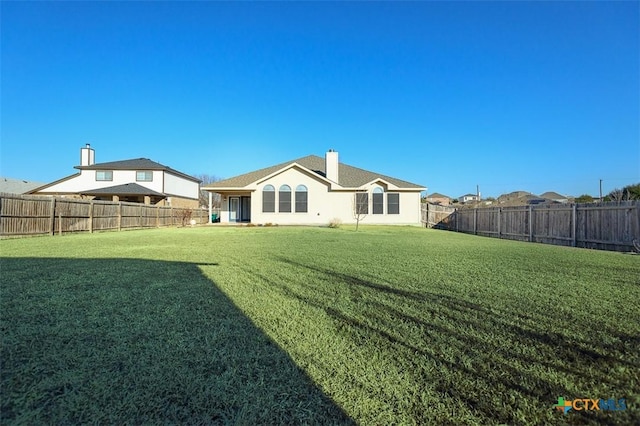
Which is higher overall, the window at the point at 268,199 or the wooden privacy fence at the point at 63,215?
the window at the point at 268,199

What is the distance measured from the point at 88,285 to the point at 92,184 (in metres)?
34.9

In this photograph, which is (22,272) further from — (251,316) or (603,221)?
(603,221)

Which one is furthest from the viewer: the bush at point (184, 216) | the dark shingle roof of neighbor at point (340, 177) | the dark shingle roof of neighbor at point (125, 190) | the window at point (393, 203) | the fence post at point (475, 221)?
the dark shingle roof of neighbor at point (125, 190)

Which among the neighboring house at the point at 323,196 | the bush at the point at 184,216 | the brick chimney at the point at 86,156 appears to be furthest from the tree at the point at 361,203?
the brick chimney at the point at 86,156

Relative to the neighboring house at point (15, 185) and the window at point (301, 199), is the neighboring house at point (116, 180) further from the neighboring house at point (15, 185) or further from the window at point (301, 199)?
the window at point (301, 199)

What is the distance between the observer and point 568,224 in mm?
11758

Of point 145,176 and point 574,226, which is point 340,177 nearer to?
point 574,226

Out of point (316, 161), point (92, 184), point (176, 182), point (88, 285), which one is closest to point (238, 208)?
A: point (316, 161)

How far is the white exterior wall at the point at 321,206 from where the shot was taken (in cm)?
2220

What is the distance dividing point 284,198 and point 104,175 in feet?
73.4

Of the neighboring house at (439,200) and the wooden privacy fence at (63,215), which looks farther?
the neighboring house at (439,200)

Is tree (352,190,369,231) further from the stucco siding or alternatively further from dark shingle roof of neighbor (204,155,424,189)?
the stucco siding

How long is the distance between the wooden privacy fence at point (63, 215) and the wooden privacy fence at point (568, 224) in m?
19.7

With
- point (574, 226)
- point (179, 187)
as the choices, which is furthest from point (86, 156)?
point (574, 226)
